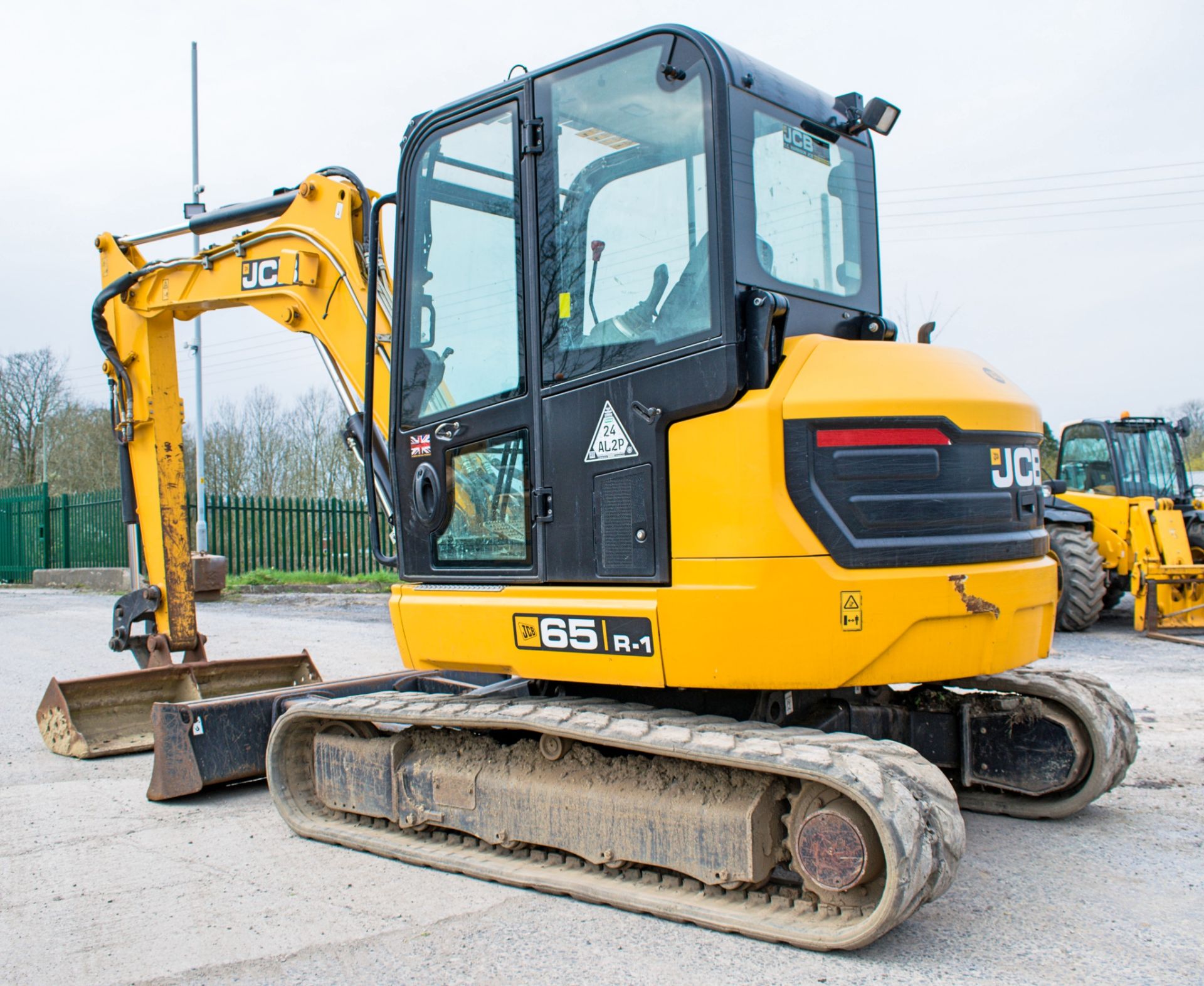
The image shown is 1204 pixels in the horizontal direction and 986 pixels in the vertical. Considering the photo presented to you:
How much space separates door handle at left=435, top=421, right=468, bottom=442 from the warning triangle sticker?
67 cm

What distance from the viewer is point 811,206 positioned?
4215 mm

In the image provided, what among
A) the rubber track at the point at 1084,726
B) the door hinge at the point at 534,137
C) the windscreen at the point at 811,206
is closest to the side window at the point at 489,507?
the door hinge at the point at 534,137

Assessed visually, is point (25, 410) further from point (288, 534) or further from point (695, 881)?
point (695, 881)

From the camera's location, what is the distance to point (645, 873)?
3.80m

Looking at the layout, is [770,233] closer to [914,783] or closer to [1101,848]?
[914,783]

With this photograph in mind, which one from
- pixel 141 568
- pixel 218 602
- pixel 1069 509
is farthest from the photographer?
pixel 218 602

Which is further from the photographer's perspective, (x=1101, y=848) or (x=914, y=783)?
(x=1101, y=848)

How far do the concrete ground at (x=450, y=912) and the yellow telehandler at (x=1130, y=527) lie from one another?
6.24 meters

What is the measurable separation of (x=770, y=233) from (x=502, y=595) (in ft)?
5.53

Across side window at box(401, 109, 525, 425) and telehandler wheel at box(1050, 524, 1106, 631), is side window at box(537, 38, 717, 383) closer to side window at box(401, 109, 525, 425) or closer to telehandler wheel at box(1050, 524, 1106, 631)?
side window at box(401, 109, 525, 425)

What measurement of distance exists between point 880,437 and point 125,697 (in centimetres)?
500

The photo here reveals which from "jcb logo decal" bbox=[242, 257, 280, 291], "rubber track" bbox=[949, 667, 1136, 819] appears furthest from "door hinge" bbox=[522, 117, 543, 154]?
"rubber track" bbox=[949, 667, 1136, 819]

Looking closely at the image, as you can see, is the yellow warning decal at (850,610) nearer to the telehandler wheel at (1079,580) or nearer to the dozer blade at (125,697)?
the dozer blade at (125,697)

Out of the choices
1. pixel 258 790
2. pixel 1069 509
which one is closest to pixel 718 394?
pixel 258 790
